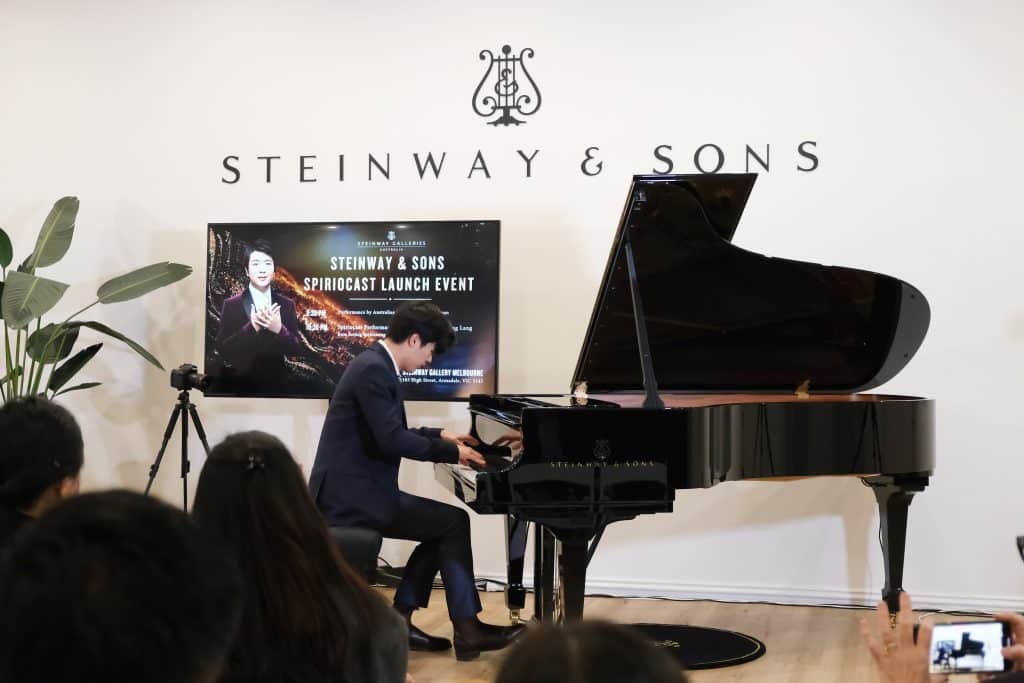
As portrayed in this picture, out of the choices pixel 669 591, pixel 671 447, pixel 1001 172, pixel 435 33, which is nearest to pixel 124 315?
pixel 435 33

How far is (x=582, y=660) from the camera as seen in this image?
0.81m

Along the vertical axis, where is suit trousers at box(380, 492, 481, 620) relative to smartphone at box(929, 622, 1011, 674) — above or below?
below

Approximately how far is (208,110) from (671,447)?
3582 millimetres

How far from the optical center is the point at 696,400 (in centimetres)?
459

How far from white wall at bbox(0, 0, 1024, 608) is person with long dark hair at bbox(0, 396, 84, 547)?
3.75 m

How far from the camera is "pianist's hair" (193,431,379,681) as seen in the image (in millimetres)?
1743

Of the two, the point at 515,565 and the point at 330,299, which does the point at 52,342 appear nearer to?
the point at 330,299

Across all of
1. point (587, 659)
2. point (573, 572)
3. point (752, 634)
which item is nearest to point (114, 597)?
point (587, 659)

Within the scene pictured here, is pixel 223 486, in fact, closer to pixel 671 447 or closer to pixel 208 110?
pixel 671 447

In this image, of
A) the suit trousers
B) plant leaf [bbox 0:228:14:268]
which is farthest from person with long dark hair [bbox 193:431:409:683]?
plant leaf [bbox 0:228:14:268]

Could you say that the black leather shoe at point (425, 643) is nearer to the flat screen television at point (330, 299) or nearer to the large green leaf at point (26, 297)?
the flat screen television at point (330, 299)

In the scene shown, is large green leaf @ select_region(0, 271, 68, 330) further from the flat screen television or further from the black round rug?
the black round rug

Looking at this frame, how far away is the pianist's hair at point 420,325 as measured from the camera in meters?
4.32

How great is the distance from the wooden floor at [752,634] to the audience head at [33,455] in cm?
211
